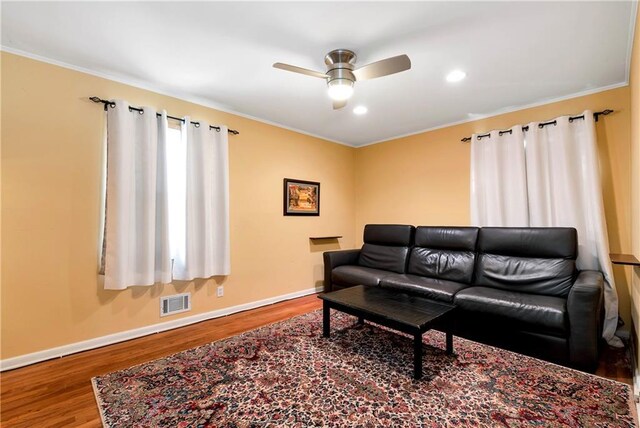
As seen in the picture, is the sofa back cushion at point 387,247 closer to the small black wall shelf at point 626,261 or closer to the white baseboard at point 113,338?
the white baseboard at point 113,338

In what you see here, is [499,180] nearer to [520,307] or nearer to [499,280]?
[499,280]

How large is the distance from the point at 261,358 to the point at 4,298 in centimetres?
210

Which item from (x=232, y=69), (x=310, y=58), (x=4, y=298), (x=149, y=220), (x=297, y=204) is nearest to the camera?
(x=4, y=298)

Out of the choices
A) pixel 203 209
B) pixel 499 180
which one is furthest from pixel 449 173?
pixel 203 209

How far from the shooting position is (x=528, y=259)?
9.69 ft

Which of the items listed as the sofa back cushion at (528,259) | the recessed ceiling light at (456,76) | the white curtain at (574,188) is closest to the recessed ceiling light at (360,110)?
the recessed ceiling light at (456,76)

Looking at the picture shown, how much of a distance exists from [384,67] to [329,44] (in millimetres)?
487

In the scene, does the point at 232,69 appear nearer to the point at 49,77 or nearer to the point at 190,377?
the point at 49,77

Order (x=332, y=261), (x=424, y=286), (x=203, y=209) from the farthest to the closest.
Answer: (x=332, y=261) < (x=203, y=209) < (x=424, y=286)

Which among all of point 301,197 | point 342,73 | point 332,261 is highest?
point 342,73

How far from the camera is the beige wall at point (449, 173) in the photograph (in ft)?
9.31

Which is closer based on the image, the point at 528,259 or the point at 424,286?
the point at 528,259

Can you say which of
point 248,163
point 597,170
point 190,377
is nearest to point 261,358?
point 190,377

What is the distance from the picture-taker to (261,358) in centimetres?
232
